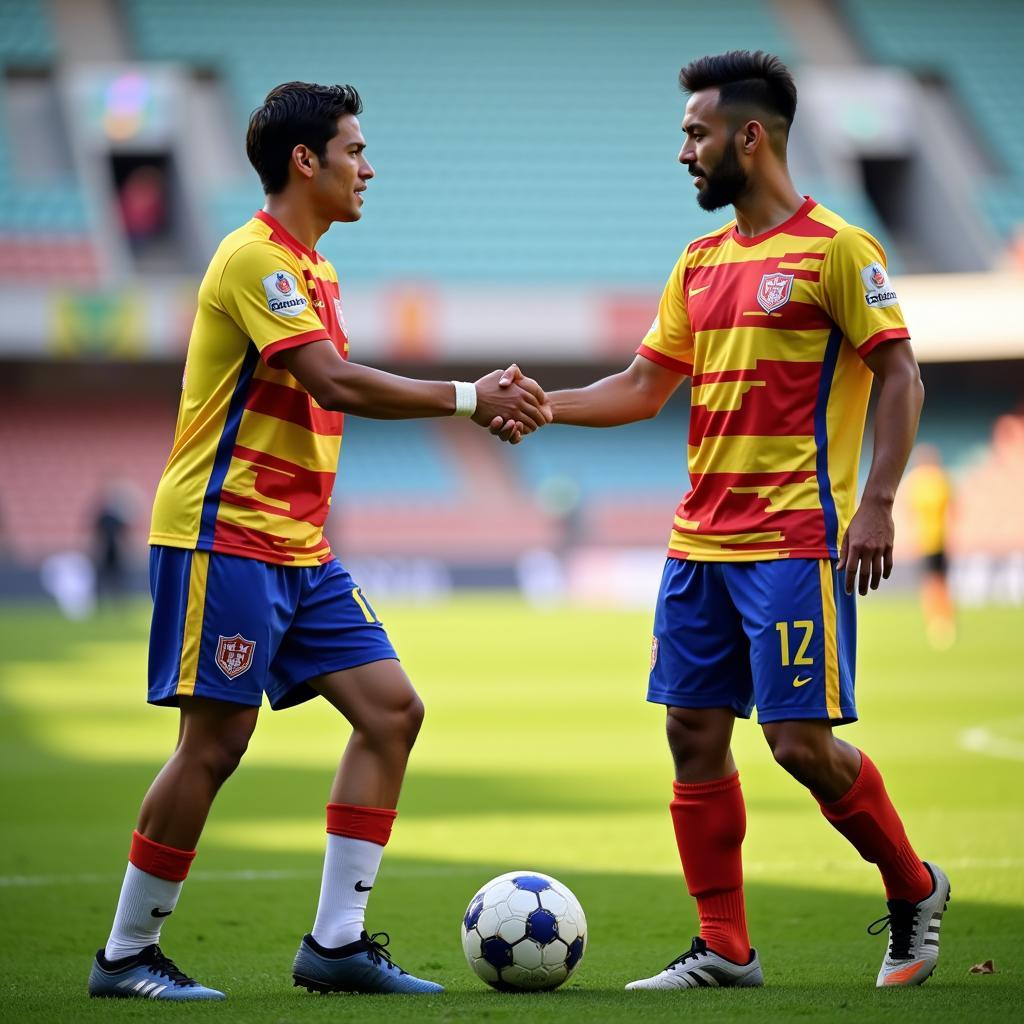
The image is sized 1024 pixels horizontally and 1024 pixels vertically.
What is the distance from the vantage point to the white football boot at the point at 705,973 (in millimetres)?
4250

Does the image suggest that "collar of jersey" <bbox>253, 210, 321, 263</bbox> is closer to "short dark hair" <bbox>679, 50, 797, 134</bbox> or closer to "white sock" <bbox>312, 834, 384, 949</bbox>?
"short dark hair" <bbox>679, 50, 797, 134</bbox>

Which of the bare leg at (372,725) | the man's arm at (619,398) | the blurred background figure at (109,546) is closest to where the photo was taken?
the bare leg at (372,725)

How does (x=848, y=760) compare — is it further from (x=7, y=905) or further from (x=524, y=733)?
(x=524, y=733)

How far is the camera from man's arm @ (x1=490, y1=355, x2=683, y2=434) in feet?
15.9

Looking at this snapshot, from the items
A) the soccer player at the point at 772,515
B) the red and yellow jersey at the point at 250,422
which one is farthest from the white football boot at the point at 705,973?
the red and yellow jersey at the point at 250,422

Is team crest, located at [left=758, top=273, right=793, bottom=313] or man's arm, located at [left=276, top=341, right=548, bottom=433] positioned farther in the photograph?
team crest, located at [left=758, top=273, right=793, bottom=313]

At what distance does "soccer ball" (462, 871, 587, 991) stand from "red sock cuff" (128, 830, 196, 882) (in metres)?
0.75

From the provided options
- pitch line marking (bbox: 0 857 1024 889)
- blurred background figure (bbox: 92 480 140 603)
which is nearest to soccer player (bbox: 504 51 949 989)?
pitch line marking (bbox: 0 857 1024 889)

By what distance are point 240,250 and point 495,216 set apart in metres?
30.6

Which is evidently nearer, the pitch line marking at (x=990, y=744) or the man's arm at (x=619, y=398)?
the man's arm at (x=619, y=398)

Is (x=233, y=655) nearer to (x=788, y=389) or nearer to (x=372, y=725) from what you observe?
(x=372, y=725)

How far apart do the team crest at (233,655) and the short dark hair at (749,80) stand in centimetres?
189

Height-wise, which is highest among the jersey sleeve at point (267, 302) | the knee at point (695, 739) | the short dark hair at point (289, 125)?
the short dark hair at point (289, 125)

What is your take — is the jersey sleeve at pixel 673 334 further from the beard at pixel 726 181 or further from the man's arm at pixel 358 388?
the man's arm at pixel 358 388
